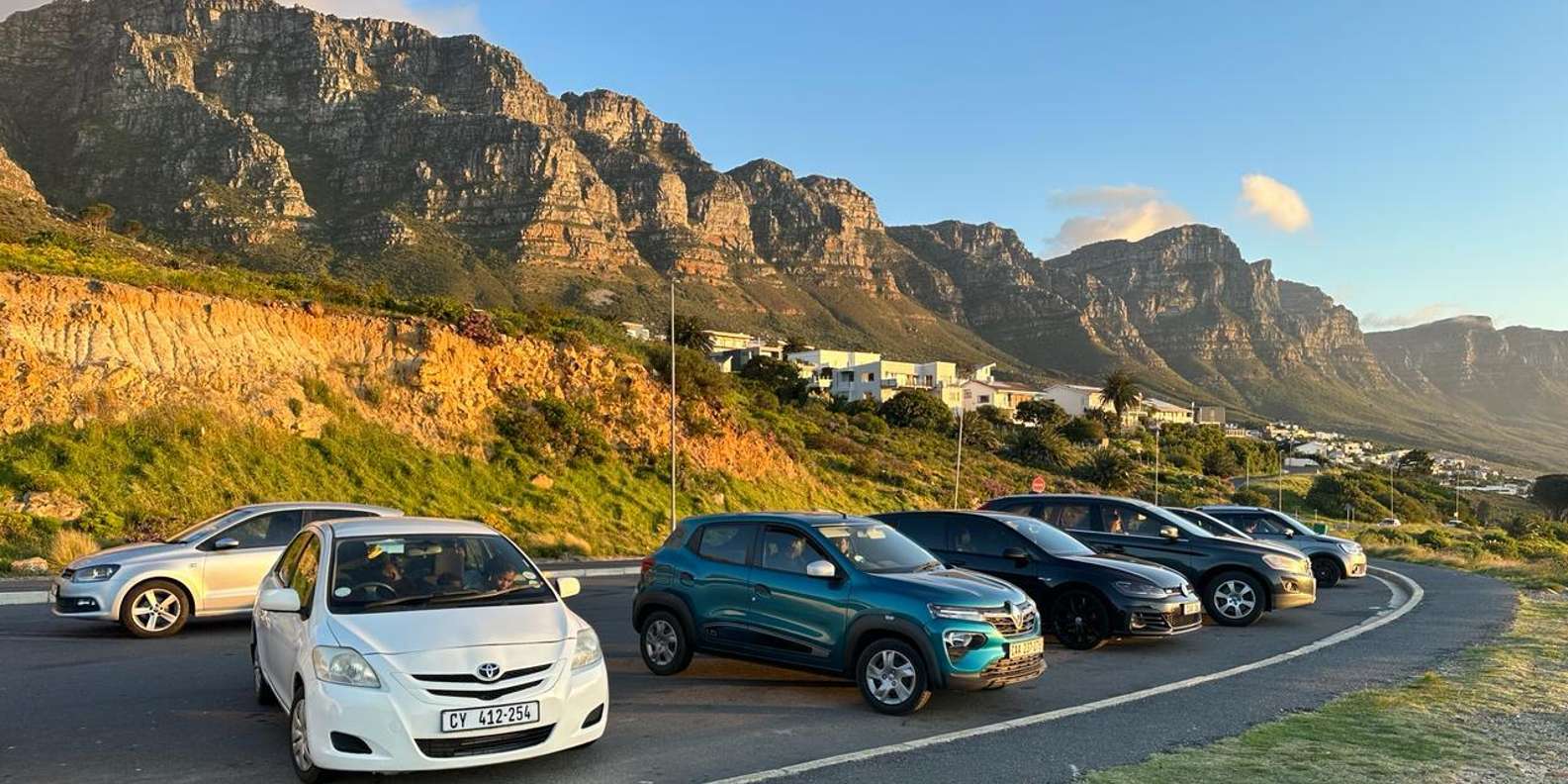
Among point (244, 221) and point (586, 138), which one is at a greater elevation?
point (586, 138)

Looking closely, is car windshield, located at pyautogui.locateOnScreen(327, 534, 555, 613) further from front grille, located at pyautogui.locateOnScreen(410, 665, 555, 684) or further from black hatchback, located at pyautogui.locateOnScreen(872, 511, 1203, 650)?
black hatchback, located at pyautogui.locateOnScreen(872, 511, 1203, 650)

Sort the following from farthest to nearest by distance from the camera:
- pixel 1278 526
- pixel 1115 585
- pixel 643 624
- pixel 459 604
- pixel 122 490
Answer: pixel 122 490 < pixel 1278 526 < pixel 1115 585 < pixel 643 624 < pixel 459 604

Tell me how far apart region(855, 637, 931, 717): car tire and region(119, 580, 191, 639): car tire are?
27.0ft

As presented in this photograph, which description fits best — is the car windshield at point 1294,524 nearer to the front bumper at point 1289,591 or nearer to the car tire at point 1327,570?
the car tire at point 1327,570

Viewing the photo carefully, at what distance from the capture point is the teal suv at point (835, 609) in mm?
7863

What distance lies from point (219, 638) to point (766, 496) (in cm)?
2904

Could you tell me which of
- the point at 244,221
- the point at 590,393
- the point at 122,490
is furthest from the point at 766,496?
the point at 244,221

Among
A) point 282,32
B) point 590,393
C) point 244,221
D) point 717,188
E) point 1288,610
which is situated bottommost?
point 1288,610

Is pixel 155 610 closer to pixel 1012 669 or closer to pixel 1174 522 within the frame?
pixel 1012 669

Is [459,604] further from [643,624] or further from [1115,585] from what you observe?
[1115,585]

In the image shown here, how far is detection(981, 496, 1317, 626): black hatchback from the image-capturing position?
13547mm

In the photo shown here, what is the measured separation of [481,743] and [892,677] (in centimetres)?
360

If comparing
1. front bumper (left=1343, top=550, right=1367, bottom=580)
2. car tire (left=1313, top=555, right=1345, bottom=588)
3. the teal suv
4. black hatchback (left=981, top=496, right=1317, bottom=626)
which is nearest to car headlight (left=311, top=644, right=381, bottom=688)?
the teal suv

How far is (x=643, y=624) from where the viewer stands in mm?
9836
